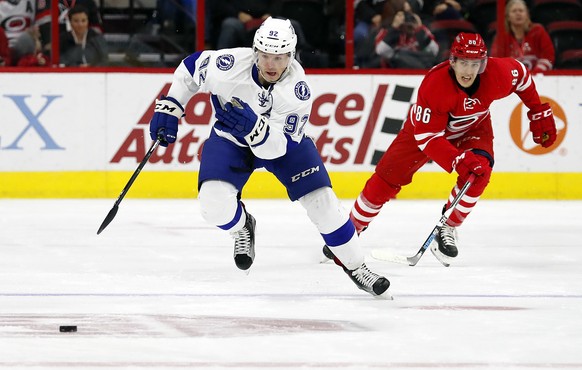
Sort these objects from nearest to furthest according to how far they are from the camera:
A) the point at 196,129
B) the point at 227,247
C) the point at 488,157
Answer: the point at 488,157 → the point at 227,247 → the point at 196,129

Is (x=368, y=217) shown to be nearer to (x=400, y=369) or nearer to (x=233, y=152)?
(x=233, y=152)

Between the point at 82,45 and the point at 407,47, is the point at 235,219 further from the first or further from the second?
the point at 407,47

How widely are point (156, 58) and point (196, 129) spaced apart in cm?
58

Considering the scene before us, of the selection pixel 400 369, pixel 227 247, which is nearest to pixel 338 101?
pixel 227 247

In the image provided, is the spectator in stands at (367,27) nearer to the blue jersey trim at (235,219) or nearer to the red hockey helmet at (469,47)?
the red hockey helmet at (469,47)

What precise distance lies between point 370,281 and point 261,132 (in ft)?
2.24

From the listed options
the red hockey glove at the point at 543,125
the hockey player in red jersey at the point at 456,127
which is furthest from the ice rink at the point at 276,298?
the red hockey glove at the point at 543,125

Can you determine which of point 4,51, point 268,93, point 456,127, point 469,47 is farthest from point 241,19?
point 268,93

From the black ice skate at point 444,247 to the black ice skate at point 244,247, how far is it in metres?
1.06

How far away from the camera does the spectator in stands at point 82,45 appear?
340 inches

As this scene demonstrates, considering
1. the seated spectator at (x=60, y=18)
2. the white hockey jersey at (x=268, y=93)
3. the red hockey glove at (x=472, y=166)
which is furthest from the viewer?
the seated spectator at (x=60, y=18)


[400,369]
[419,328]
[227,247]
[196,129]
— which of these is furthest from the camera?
[196,129]

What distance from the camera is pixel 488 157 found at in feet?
19.1

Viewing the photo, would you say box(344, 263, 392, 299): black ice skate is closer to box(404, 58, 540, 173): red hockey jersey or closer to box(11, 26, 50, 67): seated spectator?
box(404, 58, 540, 173): red hockey jersey
